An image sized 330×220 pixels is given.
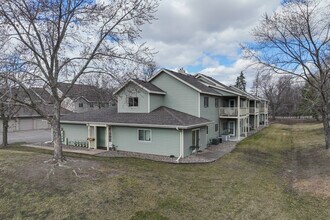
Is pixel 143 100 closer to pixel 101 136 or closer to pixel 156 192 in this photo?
pixel 101 136

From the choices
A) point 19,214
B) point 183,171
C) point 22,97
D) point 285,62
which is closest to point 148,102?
point 183,171

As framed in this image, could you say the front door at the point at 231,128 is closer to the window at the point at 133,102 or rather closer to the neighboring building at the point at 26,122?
the window at the point at 133,102

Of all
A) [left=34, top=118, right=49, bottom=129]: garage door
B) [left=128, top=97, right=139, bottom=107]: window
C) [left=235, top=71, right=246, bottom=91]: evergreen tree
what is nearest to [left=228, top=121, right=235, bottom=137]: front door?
[left=128, top=97, right=139, bottom=107]: window

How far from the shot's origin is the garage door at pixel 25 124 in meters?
40.1

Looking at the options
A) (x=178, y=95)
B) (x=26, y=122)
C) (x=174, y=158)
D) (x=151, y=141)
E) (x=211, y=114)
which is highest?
(x=178, y=95)

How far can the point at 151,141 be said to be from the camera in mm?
19875

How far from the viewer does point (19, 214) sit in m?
8.64

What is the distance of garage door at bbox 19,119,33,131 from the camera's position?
4012 centimetres

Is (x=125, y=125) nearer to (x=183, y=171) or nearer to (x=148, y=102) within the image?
(x=148, y=102)

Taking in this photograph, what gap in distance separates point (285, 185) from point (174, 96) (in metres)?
13.3

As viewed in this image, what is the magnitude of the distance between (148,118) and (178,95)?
4536 mm

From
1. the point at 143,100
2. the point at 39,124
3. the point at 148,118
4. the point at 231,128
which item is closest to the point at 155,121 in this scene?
the point at 148,118

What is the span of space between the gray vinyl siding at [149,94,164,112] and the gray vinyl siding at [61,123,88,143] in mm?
6448

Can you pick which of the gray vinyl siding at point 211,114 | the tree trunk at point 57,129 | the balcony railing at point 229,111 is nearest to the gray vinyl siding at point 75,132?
the tree trunk at point 57,129
